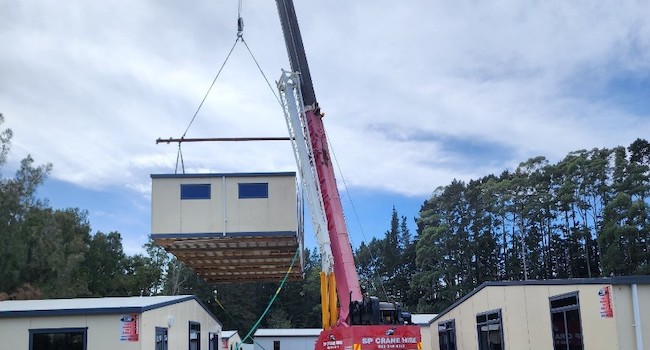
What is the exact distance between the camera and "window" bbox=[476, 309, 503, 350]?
619 inches

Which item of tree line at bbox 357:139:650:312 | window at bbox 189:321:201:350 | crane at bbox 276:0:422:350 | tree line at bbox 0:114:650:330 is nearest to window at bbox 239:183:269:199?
crane at bbox 276:0:422:350

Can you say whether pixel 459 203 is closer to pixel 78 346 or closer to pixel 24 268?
pixel 24 268

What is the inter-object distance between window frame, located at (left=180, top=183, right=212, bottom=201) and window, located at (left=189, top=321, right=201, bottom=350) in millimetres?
3864

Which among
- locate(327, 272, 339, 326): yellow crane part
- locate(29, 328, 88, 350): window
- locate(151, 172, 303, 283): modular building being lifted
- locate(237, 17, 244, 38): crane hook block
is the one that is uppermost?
locate(237, 17, 244, 38): crane hook block

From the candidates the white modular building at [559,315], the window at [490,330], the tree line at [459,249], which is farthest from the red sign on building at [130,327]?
the tree line at [459,249]

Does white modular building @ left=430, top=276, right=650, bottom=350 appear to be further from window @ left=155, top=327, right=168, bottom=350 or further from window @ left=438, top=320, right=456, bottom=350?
window @ left=155, top=327, right=168, bottom=350

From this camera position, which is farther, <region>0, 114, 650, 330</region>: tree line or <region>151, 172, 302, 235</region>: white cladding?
<region>0, 114, 650, 330</region>: tree line

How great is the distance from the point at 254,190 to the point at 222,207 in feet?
2.85

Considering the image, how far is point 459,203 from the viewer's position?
60188 millimetres

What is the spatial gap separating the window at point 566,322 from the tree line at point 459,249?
1187 inches

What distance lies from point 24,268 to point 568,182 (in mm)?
37254

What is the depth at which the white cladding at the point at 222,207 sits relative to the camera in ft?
55.1

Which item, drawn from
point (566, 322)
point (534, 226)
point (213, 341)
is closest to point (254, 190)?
point (213, 341)

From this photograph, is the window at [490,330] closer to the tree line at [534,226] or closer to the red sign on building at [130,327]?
the red sign on building at [130,327]
